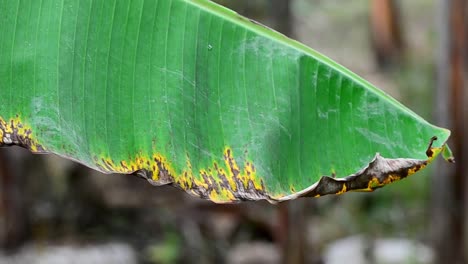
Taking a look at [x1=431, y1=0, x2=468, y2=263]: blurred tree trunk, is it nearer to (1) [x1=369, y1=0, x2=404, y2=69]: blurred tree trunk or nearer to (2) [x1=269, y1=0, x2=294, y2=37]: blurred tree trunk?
(2) [x1=269, y1=0, x2=294, y2=37]: blurred tree trunk

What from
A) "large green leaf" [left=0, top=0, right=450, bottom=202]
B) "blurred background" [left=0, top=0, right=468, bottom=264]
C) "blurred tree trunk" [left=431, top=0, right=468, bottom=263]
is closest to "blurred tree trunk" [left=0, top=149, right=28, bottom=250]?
"blurred background" [left=0, top=0, right=468, bottom=264]

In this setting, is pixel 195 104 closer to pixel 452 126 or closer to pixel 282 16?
pixel 282 16

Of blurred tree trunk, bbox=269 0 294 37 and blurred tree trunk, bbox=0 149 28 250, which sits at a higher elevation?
blurred tree trunk, bbox=269 0 294 37

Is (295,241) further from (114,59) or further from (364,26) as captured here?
(364,26)

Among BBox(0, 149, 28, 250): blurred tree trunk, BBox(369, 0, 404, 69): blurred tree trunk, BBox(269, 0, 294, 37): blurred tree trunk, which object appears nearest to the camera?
BBox(269, 0, 294, 37): blurred tree trunk

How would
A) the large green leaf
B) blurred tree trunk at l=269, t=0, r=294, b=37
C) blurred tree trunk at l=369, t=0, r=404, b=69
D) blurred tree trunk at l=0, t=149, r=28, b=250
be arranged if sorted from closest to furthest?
the large green leaf → blurred tree trunk at l=269, t=0, r=294, b=37 → blurred tree trunk at l=0, t=149, r=28, b=250 → blurred tree trunk at l=369, t=0, r=404, b=69

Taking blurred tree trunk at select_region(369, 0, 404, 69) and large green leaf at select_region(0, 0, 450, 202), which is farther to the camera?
blurred tree trunk at select_region(369, 0, 404, 69)
